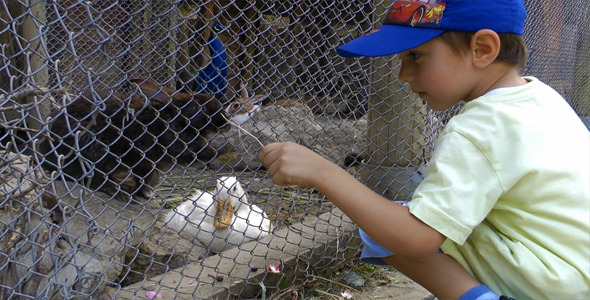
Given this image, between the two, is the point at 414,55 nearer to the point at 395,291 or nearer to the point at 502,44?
the point at 502,44

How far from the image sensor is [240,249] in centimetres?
272

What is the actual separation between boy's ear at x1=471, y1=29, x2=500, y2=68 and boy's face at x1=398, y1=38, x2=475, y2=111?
1.0 inches

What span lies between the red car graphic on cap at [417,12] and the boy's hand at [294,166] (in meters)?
0.52

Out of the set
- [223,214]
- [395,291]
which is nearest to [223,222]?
[223,214]

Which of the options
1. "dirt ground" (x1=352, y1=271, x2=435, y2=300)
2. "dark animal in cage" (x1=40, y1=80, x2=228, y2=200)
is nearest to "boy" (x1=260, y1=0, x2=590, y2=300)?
"dirt ground" (x1=352, y1=271, x2=435, y2=300)

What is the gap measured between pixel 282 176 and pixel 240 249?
1.19m

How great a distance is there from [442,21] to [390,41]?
161mm

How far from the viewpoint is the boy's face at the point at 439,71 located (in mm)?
1695

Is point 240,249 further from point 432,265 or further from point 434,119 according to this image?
point 434,119

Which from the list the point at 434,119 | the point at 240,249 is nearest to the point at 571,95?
the point at 434,119

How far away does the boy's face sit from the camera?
1.70 metres

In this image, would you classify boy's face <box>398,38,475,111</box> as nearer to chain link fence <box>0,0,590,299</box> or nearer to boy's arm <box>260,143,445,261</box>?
boy's arm <box>260,143,445,261</box>

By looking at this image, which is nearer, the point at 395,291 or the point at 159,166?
the point at 395,291

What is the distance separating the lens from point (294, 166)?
5.32 feet
